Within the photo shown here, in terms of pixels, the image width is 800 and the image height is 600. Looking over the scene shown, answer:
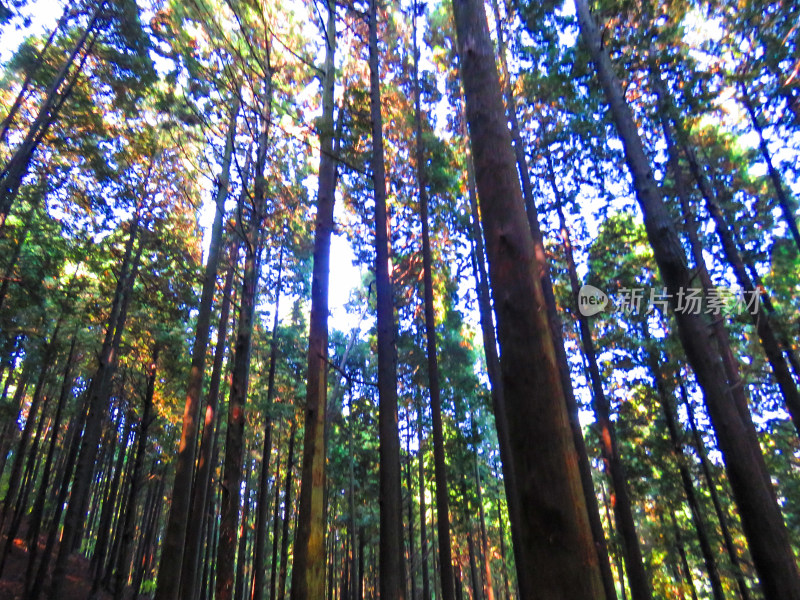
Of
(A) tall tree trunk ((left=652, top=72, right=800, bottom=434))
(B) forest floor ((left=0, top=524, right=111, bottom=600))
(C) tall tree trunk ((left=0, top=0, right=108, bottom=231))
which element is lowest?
(B) forest floor ((left=0, top=524, right=111, bottom=600))

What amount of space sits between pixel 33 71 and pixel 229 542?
971cm

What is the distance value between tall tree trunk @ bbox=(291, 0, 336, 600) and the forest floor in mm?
12980

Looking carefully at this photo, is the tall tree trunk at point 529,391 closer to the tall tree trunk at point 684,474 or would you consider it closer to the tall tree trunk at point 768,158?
the tall tree trunk at point 768,158

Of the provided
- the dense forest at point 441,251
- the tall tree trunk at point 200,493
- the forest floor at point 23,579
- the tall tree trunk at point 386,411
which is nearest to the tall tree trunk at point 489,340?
the dense forest at point 441,251

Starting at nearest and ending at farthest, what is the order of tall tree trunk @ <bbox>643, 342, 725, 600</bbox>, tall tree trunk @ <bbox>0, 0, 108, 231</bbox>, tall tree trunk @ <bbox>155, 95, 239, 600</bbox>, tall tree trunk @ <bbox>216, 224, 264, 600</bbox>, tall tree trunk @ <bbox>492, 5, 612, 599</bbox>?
tall tree trunk @ <bbox>216, 224, 264, 600</bbox> → tall tree trunk @ <bbox>155, 95, 239, 600</bbox> → tall tree trunk @ <bbox>492, 5, 612, 599</bbox> → tall tree trunk @ <bbox>0, 0, 108, 231</bbox> → tall tree trunk @ <bbox>643, 342, 725, 600</bbox>

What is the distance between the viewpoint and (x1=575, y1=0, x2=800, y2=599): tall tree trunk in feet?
14.2

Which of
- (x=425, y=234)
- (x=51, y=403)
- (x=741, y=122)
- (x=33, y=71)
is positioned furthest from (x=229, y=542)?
(x=51, y=403)

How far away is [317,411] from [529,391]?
4.06 m

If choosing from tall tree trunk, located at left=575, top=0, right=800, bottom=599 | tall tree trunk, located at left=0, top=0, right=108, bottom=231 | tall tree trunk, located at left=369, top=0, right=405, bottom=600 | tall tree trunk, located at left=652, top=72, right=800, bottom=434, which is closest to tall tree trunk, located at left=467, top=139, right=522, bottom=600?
tall tree trunk, located at left=369, top=0, right=405, bottom=600

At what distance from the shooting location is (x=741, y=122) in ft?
36.5

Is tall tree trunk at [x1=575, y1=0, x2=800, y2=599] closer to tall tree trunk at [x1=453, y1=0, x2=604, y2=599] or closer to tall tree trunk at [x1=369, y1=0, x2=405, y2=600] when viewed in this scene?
tall tree trunk at [x1=453, y1=0, x2=604, y2=599]

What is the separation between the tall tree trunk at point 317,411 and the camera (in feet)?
15.5

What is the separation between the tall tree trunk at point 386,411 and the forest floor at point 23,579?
13.0 metres

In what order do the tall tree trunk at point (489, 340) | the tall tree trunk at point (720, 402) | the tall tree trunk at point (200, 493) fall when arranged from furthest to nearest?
the tall tree trunk at point (489, 340) < the tall tree trunk at point (200, 493) < the tall tree trunk at point (720, 402)
